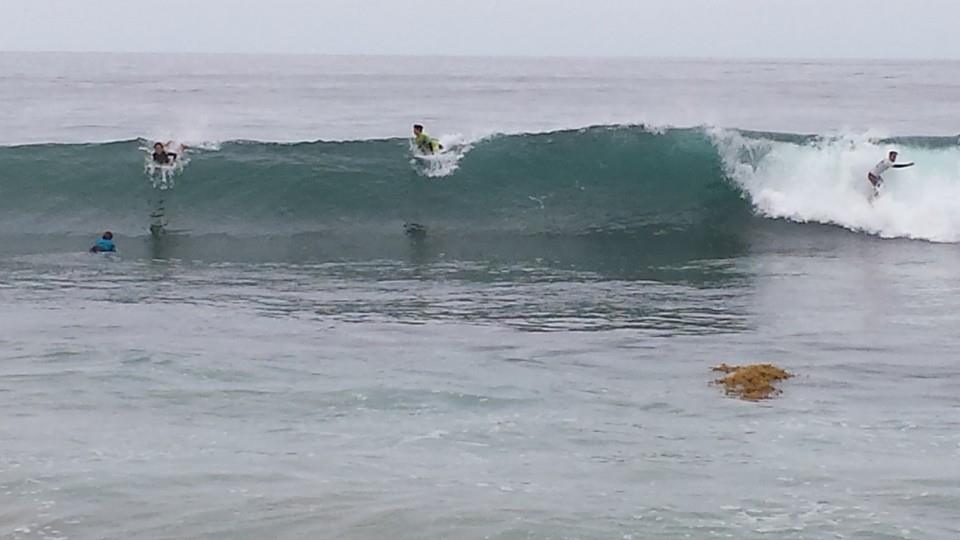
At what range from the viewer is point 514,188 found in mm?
25500

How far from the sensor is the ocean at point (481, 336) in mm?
8672

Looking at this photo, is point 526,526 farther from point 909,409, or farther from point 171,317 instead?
point 171,317

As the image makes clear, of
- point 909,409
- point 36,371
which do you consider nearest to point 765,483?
point 909,409

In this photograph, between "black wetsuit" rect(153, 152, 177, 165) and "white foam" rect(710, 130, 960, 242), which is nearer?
"white foam" rect(710, 130, 960, 242)

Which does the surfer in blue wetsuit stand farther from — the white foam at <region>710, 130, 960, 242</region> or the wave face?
the white foam at <region>710, 130, 960, 242</region>

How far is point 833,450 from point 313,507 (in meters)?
4.02

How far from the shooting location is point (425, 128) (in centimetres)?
3850

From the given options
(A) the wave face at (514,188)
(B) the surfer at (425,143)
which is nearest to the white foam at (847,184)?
(A) the wave face at (514,188)

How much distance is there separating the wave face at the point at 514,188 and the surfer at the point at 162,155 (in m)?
0.40

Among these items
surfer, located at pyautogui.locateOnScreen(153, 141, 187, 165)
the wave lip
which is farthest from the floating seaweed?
surfer, located at pyautogui.locateOnScreen(153, 141, 187, 165)

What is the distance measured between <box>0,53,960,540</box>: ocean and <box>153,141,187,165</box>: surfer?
1.04 feet

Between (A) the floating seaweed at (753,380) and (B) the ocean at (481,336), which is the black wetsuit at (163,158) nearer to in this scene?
(B) the ocean at (481,336)

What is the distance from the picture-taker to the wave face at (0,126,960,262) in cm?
2405

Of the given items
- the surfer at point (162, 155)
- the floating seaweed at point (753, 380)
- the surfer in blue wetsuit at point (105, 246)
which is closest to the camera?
the floating seaweed at point (753, 380)
